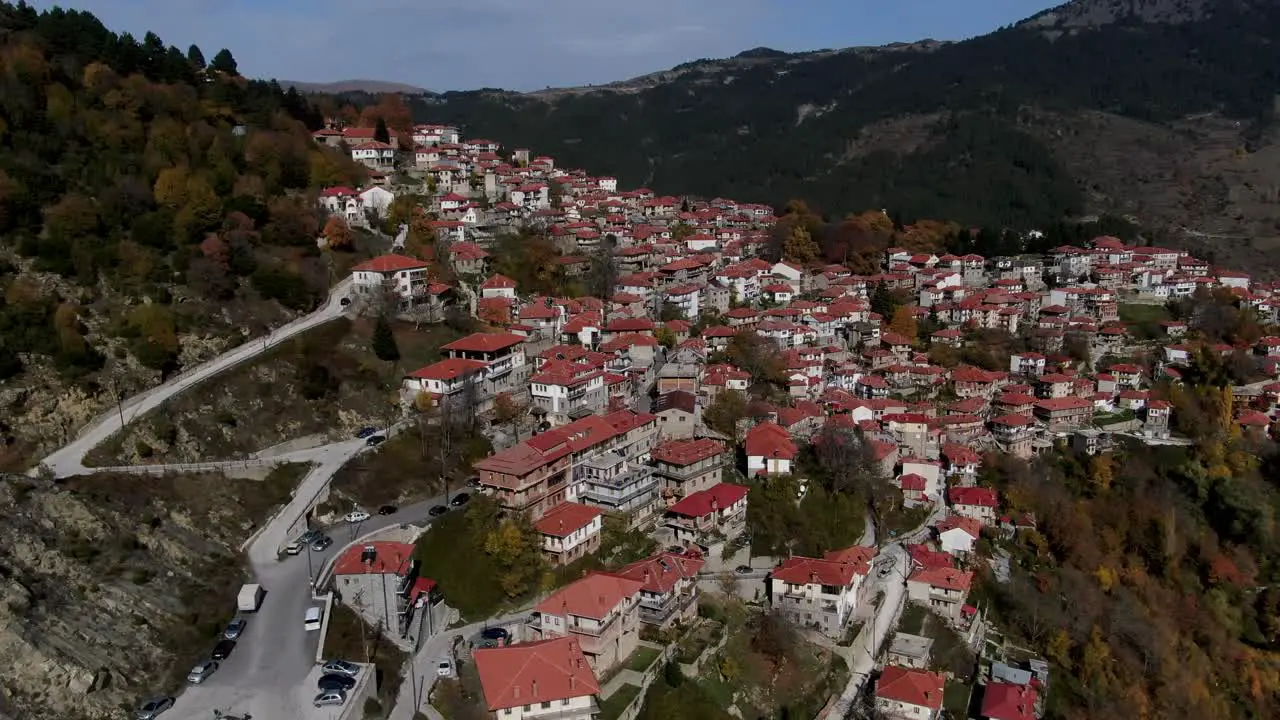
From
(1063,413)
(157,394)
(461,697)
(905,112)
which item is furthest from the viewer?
(905,112)

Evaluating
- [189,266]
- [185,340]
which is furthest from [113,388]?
[189,266]

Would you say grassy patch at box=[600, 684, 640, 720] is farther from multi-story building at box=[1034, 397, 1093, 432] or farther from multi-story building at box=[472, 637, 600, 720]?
multi-story building at box=[1034, 397, 1093, 432]

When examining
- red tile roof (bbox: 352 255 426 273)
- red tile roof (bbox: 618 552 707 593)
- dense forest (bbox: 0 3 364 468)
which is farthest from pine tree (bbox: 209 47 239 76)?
red tile roof (bbox: 618 552 707 593)

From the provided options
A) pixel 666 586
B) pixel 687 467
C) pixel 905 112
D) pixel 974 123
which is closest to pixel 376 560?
pixel 666 586

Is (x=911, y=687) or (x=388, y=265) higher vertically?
(x=388, y=265)

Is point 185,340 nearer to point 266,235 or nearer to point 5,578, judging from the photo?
point 266,235

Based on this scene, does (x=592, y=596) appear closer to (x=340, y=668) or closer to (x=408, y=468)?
(x=340, y=668)

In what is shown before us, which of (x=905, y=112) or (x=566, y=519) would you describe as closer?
(x=566, y=519)

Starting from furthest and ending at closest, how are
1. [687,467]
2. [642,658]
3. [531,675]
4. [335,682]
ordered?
1. [687,467]
2. [642,658]
3. [531,675]
4. [335,682]

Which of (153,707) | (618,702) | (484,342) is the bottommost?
(618,702)
